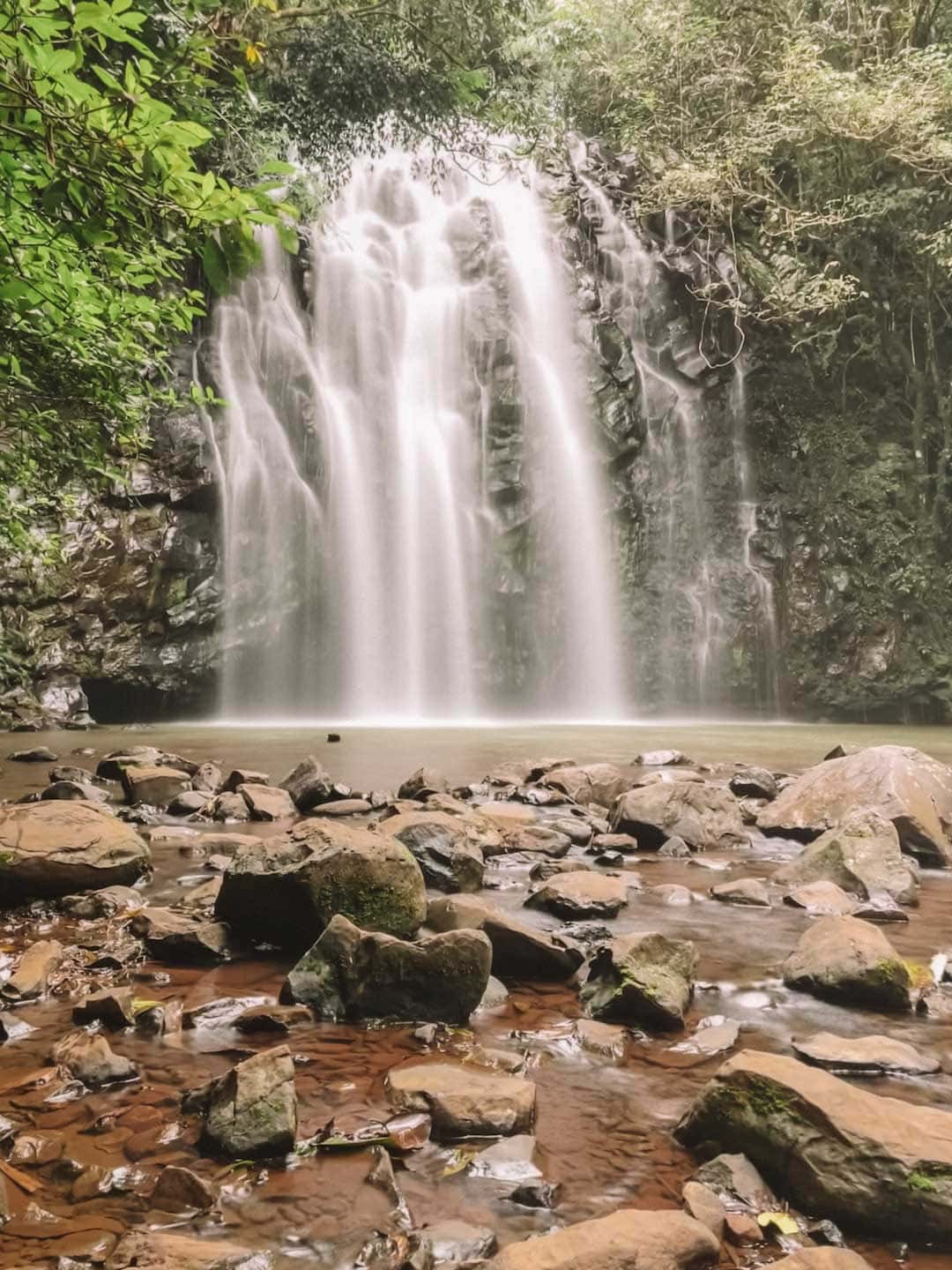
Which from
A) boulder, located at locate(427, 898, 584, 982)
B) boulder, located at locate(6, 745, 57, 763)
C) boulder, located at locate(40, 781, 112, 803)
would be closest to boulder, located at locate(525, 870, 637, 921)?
boulder, located at locate(427, 898, 584, 982)

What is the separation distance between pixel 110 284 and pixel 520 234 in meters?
19.8

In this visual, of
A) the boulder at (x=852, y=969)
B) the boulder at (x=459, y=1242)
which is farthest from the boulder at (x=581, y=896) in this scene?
the boulder at (x=459, y=1242)

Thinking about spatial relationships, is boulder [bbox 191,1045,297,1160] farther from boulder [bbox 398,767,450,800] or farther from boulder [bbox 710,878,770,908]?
boulder [bbox 398,767,450,800]

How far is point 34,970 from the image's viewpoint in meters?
2.86

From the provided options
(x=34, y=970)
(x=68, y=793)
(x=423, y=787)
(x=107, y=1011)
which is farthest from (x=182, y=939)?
(x=423, y=787)

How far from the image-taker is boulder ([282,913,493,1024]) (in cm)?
266

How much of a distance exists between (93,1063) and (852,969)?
227 cm

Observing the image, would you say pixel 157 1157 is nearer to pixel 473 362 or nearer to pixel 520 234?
pixel 473 362

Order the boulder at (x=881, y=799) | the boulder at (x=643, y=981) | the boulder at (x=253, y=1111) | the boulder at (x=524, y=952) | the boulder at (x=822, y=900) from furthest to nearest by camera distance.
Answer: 1. the boulder at (x=881, y=799)
2. the boulder at (x=822, y=900)
3. the boulder at (x=524, y=952)
4. the boulder at (x=643, y=981)
5. the boulder at (x=253, y=1111)

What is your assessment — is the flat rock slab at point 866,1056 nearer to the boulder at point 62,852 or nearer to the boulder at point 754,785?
the boulder at point 62,852

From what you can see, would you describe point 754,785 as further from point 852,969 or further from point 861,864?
point 852,969

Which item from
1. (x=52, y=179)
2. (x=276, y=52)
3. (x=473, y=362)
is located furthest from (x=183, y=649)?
(x=52, y=179)

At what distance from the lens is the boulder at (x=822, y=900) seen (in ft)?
12.9

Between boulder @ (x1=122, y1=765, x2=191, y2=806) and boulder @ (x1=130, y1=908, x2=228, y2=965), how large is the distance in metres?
3.10
